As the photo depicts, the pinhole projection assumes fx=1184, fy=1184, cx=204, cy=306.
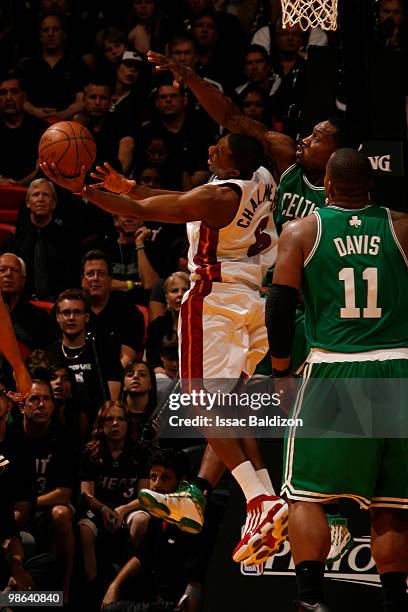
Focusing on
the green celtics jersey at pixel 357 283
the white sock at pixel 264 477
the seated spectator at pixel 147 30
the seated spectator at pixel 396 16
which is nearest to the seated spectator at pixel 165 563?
the white sock at pixel 264 477

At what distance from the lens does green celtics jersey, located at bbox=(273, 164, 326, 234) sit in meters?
6.95

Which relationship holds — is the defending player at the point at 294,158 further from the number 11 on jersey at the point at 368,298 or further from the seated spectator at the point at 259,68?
the seated spectator at the point at 259,68

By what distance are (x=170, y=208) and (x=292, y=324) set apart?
106cm

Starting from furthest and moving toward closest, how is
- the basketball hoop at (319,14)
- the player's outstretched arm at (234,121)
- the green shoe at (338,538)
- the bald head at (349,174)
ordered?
the player's outstretched arm at (234,121), the basketball hoop at (319,14), the green shoe at (338,538), the bald head at (349,174)

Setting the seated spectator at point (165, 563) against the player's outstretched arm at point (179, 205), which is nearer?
the player's outstretched arm at point (179, 205)

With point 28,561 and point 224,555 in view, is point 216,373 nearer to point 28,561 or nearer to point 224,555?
point 224,555

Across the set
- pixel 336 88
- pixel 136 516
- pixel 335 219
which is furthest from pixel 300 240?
pixel 136 516

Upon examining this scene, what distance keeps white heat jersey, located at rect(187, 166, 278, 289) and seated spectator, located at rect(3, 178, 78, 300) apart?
3624mm

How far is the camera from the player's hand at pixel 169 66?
691 centimetres

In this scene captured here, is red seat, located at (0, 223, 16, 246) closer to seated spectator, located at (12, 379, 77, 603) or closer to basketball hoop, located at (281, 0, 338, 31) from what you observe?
seated spectator, located at (12, 379, 77, 603)

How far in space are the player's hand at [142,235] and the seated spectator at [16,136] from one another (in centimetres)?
183

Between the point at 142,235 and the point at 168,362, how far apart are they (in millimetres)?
1603

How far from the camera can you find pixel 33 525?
8188 mm

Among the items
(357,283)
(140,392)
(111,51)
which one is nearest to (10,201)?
(111,51)
